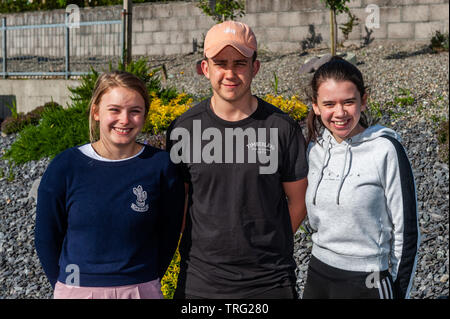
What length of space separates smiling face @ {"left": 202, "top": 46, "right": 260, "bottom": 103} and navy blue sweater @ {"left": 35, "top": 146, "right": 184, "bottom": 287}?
0.51 metres

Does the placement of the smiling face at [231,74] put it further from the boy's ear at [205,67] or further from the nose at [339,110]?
the nose at [339,110]

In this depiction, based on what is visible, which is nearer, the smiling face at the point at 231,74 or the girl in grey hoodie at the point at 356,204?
the girl in grey hoodie at the point at 356,204

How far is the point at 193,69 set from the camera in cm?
1421

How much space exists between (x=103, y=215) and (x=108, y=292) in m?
0.39

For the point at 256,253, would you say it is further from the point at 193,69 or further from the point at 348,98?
Result: the point at 193,69

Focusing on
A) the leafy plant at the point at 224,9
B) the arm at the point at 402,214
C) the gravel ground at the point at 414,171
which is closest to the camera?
the arm at the point at 402,214

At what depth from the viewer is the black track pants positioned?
256 centimetres

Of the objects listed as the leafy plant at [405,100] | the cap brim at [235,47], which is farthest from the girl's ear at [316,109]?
the leafy plant at [405,100]

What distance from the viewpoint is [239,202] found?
2602 millimetres

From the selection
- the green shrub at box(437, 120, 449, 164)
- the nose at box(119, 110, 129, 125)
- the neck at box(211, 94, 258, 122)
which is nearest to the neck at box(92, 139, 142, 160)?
the nose at box(119, 110, 129, 125)

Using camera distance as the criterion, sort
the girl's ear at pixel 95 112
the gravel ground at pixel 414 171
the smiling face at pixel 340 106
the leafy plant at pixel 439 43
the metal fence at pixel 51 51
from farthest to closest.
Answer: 1. the metal fence at pixel 51 51
2. the leafy plant at pixel 439 43
3. the gravel ground at pixel 414 171
4. the girl's ear at pixel 95 112
5. the smiling face at pixel 340 106

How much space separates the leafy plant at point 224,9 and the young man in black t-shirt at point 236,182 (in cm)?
1158

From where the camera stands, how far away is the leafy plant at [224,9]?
14359 mm

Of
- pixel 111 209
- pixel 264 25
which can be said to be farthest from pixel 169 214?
pixel 264 25
